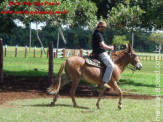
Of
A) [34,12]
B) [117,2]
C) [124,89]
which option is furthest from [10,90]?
[117,2]

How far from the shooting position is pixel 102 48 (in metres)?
12.4

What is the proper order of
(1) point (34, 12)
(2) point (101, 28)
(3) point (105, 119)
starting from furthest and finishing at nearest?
(1) point (34, 12) → (2) point (101, 28) → (3) point (105, 119)

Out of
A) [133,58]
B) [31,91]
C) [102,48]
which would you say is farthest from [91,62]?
[31,91]

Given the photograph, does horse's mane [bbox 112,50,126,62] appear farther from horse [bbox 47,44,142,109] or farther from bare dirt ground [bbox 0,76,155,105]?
bare dirt ground [bbox 0,76,155,105]

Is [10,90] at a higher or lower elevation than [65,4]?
lower

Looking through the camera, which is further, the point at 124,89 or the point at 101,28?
the point at 124,89

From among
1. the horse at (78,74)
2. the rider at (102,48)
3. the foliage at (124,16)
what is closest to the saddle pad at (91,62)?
the horse at (78,74)

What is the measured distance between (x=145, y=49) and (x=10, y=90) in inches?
3704

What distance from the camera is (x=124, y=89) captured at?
69.0 ft

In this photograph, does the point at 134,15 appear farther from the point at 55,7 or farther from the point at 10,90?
the point at 10,90

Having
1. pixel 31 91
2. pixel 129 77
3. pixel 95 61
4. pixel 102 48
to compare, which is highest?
pixel 102 48

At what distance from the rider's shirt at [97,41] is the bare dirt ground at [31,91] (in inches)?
166

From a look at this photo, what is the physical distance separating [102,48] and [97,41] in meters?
0.30

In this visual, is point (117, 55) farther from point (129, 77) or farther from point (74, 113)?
point (129, 77)
